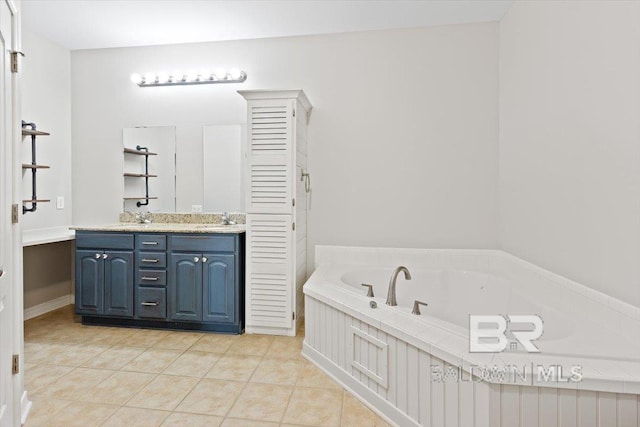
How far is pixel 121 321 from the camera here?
312cm

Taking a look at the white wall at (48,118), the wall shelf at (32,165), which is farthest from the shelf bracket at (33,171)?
the white wall at (48,118)

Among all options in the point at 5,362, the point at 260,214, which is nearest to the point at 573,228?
the point at 260,214

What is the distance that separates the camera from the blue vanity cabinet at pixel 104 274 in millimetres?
3055

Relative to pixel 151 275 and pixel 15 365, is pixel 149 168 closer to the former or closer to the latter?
pixel 151 275

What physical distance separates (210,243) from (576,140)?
2556mm

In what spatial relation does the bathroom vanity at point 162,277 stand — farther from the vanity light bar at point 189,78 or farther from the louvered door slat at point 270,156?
the vanity light bar at point 189,78

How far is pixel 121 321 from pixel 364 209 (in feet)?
7.58

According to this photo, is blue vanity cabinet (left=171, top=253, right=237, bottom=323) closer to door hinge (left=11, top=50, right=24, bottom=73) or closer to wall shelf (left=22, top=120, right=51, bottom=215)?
wall shelf (left=22, top=120, right=51, bottom=215)

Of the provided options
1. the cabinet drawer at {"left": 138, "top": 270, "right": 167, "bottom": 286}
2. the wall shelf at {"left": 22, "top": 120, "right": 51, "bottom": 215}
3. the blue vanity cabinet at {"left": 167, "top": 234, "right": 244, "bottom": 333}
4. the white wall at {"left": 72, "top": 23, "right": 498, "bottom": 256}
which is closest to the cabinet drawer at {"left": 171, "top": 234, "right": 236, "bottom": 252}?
the blue vanity cabinet at {"left": 167, "top": 234, "right": 244, "bottom": 333}

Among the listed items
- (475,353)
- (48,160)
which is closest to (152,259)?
(48,160)

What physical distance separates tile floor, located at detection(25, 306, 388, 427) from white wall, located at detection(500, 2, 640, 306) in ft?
4.54

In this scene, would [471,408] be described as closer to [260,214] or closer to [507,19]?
[260,214]

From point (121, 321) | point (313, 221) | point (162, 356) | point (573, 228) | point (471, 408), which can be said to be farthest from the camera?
point (313, 221)

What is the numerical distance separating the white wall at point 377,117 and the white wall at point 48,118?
0.59m
